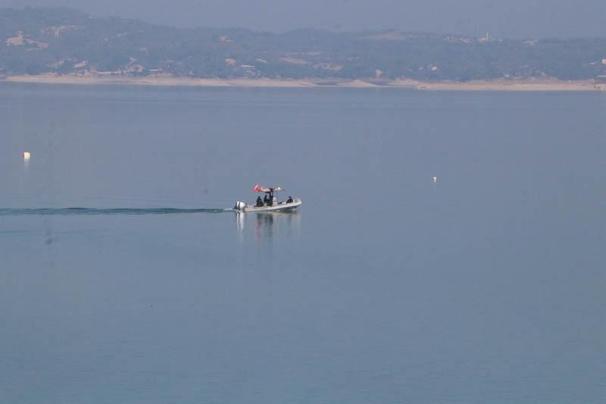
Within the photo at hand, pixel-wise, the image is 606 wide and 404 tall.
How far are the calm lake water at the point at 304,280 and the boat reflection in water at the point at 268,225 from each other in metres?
0.10

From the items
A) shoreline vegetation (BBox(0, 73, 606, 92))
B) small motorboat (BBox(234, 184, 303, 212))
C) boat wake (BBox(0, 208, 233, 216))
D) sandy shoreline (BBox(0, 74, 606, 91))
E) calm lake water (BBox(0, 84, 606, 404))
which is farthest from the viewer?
sandy shoreline (BBox(0, 74, 606, 91))

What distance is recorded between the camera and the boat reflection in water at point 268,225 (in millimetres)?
29609

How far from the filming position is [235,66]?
19675 centimetres

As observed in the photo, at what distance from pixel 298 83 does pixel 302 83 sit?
3.44ft

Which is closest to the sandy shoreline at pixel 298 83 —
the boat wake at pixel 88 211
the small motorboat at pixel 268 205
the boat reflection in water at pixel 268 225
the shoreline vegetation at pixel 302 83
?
the shoreline vegetation at pixel 302 83

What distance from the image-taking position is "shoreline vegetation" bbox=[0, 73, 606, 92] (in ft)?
600

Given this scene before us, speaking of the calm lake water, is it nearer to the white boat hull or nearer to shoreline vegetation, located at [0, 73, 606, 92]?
the white boat hull

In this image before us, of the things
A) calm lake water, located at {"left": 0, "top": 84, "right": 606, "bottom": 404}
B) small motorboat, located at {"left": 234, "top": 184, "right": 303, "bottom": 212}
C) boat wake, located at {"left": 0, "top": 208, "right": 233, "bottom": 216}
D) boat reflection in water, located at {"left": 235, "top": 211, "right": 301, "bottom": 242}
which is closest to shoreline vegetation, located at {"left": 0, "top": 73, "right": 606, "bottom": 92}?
calm lake water, located at {"left": 0, "top": 84, "right": 606, "bottom": 404}

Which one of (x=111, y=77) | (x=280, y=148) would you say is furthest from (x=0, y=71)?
(x=280, y=148)

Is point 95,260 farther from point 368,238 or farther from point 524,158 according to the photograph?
point 524,158

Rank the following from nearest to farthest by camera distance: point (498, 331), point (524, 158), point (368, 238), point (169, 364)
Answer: point (169, 364) → point (498, 331) → point (368, 238) → point (524, 158)

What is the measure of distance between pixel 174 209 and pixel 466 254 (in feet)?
27.8

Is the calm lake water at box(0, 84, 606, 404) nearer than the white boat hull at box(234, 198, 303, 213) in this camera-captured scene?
Yes

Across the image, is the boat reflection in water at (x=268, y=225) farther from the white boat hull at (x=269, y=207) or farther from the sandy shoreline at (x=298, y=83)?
the sandy shoreline at (x=298, y=83)
